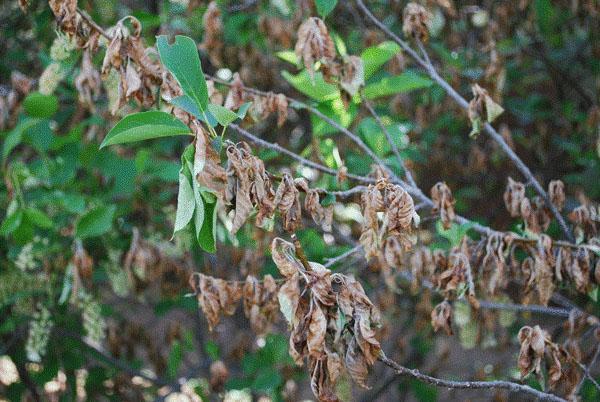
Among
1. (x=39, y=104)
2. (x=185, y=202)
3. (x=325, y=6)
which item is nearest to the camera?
(x=185, y=202)

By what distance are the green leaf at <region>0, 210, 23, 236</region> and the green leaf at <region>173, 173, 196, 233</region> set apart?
2.98 feet

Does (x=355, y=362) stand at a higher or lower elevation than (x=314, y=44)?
lower

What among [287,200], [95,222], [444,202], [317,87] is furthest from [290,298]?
[95,222]

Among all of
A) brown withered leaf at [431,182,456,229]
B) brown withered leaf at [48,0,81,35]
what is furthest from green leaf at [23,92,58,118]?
brown withered leaf at [431,182,456,229]

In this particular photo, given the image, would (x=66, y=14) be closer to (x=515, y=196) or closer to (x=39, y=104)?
(x=39, y=104)

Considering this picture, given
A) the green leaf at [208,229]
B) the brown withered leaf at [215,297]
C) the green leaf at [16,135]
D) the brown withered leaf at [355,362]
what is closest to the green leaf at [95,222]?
the green leaf at [16,135]

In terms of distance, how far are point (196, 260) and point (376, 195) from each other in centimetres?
146

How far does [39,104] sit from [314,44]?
29.0 inches

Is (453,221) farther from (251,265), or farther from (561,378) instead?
(251,265)

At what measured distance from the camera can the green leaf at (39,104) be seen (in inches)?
69.4

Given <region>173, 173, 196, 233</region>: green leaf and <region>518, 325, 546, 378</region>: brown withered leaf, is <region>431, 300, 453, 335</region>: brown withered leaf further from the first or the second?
<region>173, 173, 196, 233</region>: green leaf

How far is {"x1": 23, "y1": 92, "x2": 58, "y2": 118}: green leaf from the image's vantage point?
1.76 m

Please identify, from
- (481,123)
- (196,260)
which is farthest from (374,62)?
(196,260)

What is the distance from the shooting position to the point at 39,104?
178 cm
